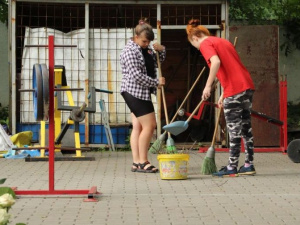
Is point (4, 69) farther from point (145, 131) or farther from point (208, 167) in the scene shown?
point (208, 167)

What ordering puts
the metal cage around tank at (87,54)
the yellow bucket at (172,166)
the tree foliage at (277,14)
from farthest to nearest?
the tree foliage at (277,14), the metal cage around tank at (87,54), the yellow bucket at (172,166)

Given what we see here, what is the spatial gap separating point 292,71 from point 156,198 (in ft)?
32.5

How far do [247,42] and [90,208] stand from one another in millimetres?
6797

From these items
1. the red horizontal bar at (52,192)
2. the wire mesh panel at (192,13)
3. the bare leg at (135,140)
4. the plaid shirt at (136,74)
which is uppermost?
the wire mesh panel at (192,13)

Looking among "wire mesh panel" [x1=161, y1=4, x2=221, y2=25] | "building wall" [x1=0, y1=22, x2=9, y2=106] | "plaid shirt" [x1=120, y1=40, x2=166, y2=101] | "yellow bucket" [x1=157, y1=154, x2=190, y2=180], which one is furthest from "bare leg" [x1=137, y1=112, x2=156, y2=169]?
"building wall" [x1=0, y1=22, x2=9, y2=106]

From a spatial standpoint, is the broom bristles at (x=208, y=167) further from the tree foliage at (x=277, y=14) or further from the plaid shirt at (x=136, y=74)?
the tree foliage at (x=277, y=14)

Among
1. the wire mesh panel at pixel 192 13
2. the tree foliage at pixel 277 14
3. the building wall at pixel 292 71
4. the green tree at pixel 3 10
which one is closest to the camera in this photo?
the wire mesh panel at pixel 192 13

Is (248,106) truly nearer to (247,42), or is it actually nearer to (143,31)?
(143,31)

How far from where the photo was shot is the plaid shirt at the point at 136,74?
30.5ft

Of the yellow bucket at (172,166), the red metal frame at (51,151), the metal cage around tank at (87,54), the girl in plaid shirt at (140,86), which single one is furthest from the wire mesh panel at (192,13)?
the red metal frame at (51,151)

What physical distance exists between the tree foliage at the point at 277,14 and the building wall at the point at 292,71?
18cm

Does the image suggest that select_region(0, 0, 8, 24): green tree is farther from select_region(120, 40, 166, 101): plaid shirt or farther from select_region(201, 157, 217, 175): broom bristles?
select_region(201, 157, 217, 175): broom bristles

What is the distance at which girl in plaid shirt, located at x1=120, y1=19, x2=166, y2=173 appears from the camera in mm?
9289

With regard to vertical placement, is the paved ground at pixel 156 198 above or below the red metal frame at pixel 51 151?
below
